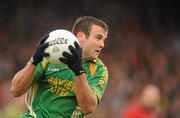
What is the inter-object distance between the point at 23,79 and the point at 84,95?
0.55 metres

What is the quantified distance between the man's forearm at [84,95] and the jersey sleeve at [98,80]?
18 cm

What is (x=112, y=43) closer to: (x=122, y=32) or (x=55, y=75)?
(x=122, y=32)

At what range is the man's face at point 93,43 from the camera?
21.5ft

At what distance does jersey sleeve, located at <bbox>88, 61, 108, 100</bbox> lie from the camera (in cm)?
657

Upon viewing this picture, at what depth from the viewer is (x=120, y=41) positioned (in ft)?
47.1

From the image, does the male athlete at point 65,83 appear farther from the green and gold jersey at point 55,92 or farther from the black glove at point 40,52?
the black glove at point 40,52

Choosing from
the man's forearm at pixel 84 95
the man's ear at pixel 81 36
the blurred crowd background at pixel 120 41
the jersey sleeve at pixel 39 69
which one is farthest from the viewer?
the blurred crowd background at pixel 120 41

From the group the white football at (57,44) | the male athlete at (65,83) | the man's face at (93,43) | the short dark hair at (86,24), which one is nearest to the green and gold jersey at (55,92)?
the male athlete at (65,83)

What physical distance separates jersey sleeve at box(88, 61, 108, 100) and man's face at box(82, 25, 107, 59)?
0.51 feet

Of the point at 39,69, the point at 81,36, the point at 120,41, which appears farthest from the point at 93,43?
the point at 120,41

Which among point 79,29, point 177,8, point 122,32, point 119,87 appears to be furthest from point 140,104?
point 177,8

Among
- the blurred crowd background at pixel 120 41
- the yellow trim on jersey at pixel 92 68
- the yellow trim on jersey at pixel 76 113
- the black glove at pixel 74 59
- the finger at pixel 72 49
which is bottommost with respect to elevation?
the yellow trim on jersey at pixel 76 113

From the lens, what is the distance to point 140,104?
33.4 feet

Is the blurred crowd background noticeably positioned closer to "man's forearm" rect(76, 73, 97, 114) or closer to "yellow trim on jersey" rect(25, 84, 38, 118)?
"yellow trim on jersey" rect(25, 84, 38, 118)
